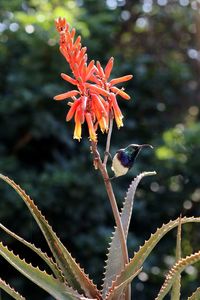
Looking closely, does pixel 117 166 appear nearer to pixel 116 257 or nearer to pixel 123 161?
pixel 123 161

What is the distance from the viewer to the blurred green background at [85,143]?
3.75 meters

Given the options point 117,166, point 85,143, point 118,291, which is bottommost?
point 118,291

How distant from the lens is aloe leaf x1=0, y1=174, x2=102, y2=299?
1044mm

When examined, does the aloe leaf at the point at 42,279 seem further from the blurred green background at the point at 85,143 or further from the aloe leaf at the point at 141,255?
the blurred green background at the point at 85,143

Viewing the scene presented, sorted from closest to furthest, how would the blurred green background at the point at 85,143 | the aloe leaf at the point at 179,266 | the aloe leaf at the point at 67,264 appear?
the aloe leaf at the point at 179,266, the aloe leaf at the point at 67,264, the blurred green background at the point at 85,143

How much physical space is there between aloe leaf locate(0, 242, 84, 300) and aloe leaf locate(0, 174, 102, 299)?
2.0 inches

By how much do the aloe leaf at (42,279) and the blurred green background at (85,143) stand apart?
257 cm

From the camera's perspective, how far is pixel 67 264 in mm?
A: 1057

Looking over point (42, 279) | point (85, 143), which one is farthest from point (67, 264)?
point (85, 143)

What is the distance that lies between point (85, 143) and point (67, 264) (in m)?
2.89

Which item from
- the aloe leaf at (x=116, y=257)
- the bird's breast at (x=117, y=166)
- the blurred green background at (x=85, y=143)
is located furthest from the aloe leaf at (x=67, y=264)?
the blurred green background at (x=85, y=143)

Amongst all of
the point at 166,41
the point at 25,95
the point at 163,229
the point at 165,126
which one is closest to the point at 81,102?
the point at 163,229

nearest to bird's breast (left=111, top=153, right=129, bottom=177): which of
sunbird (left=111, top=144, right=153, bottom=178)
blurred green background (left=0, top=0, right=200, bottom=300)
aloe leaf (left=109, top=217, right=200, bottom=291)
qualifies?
sunbird (left=111, top=144, right=153, bottom=178)

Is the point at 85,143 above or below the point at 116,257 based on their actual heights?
above
